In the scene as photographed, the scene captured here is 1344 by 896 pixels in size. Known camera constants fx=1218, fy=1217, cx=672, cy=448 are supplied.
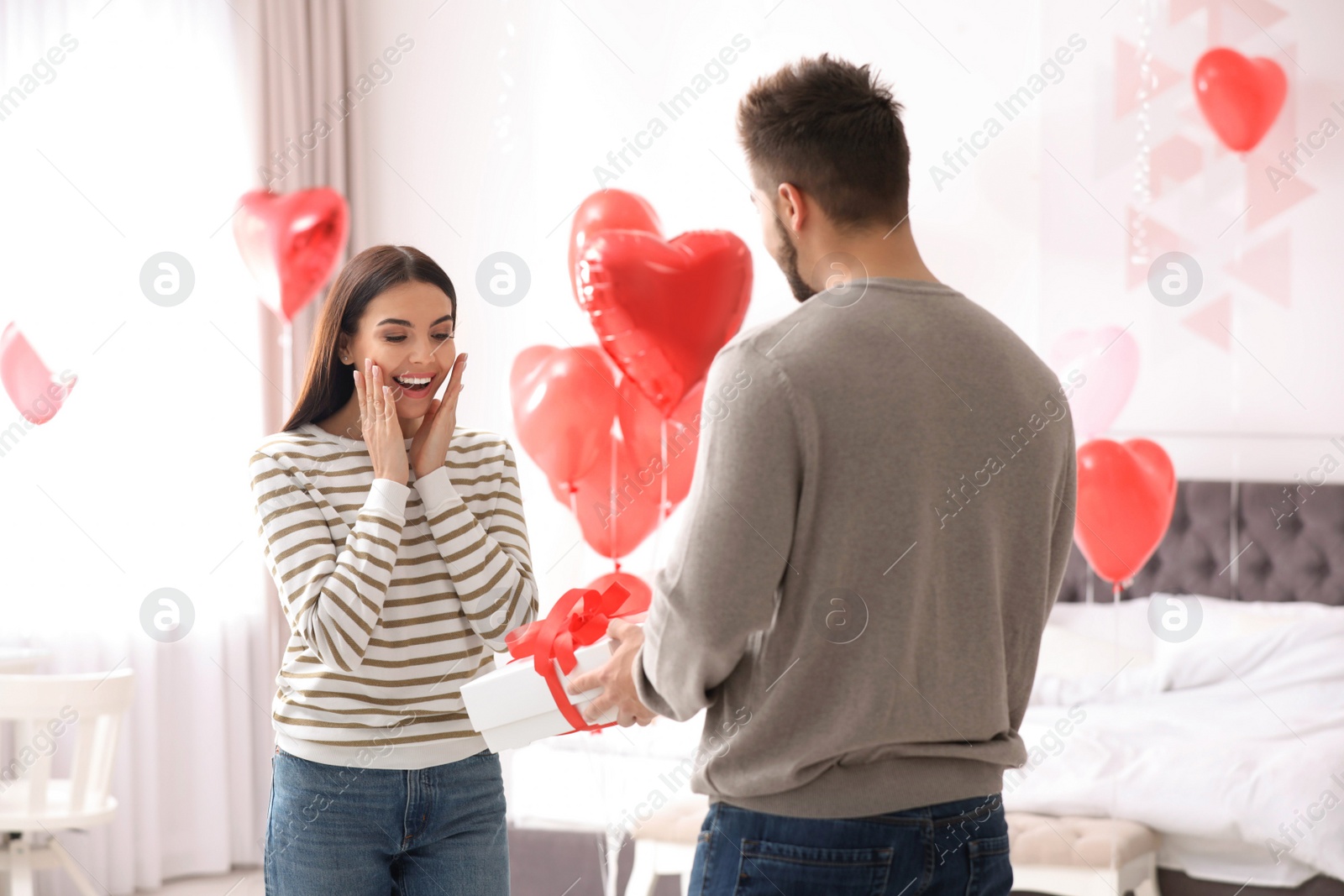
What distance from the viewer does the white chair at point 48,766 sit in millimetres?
2668

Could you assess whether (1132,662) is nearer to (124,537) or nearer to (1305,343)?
(1305,343)

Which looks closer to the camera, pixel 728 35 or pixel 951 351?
pixel 951 351

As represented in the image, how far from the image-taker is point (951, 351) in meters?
1.09

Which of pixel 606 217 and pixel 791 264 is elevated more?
pixel 606 217

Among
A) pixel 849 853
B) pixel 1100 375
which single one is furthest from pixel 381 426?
pixel 1100 375

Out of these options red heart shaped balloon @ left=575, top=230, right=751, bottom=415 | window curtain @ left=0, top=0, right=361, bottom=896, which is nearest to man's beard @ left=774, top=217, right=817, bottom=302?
red heart shaped balloon @ left=575, top=230, right=751, bottom=415

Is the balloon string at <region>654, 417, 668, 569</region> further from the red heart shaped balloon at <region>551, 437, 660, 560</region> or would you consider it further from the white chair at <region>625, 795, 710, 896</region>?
the white chair at <region>625, 795, 710, 896</region>

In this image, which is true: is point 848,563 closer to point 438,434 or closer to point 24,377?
point 438,434

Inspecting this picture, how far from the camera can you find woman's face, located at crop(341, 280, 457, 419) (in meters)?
1.53

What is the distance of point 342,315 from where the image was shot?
1.55 meters

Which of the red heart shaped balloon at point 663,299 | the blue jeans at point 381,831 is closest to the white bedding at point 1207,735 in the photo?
the red heart shaped balloon at point 663,299

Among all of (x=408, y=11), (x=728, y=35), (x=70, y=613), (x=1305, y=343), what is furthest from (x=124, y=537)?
(x=1305, y=343)

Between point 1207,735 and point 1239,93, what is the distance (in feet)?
6.28

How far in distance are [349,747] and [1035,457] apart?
0.83 metres
